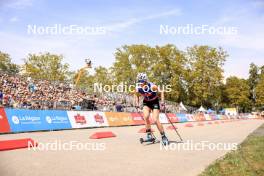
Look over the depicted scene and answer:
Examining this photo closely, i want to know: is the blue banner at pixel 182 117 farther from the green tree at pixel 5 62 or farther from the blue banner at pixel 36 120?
the green tree at pixel 5 62

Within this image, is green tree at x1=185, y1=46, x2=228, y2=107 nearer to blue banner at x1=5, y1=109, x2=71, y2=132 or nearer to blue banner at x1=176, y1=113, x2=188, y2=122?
blue banner at x1=176, y1=113, x2=188, y2=122

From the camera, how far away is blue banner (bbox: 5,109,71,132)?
18.2 m

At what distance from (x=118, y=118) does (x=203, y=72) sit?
157 ft

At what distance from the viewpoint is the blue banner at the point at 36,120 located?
1816 centimetres

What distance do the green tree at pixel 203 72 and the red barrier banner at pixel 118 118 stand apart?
4351 cm

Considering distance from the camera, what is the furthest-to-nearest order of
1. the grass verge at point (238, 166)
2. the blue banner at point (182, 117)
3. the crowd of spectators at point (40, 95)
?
the blue banner at point (182, 117)
the crowd of spectators at point (40, 95)
the grass verge at point (238, 166)

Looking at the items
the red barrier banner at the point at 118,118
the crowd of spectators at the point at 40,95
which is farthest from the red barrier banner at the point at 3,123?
the red barrier banner at the point at 118,118

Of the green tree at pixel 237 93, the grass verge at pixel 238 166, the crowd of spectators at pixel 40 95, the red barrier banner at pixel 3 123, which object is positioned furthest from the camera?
the green tree at pixel 237 93

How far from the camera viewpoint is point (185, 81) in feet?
247

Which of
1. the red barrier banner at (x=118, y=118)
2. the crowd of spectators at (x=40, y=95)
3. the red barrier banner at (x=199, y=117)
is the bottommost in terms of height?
the red barrier banner at (x=199, y=117)

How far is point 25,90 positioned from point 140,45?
4980cm

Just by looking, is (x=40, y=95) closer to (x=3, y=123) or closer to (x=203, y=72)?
(x=3, y=123)

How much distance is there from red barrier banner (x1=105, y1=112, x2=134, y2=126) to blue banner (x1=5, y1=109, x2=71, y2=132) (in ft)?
19.2

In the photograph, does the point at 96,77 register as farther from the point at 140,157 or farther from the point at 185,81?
the point at 140,157
